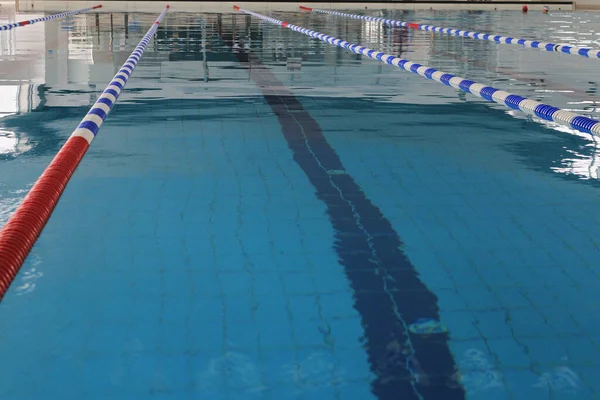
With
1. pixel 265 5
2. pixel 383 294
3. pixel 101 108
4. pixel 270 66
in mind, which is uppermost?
pixel 265 5

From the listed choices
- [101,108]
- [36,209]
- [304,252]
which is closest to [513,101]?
[101,108]

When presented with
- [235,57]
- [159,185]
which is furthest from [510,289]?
[235,57]

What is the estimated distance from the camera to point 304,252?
2924mm

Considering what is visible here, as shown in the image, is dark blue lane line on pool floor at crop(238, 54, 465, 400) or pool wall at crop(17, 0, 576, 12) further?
pool wall at crop(17, 0, 576, 12)

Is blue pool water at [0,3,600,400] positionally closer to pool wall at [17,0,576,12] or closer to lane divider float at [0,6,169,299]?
lane divider float at [0,6,169,299]

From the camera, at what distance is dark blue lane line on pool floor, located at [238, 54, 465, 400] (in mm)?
1990

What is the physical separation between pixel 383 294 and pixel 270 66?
6.21 meters

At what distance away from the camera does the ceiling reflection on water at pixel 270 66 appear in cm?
605

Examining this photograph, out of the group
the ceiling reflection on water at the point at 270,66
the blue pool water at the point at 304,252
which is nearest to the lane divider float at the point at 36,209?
the blue pool water at the point at 304,252

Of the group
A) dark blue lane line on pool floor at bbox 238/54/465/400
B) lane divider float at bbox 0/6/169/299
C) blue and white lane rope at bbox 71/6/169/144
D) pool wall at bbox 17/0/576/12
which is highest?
pool wall at bbox 17/0/576/12

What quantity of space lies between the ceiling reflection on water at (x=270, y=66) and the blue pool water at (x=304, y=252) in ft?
0.29

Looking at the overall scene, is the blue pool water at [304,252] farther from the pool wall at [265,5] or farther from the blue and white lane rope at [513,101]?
the pool wall at [265,5]

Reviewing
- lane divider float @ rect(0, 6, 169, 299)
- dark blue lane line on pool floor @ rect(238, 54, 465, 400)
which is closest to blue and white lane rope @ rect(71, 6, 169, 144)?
lane divider float @ rect(0, 6, 169, 299)

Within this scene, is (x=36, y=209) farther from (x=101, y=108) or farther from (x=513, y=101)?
(x=513, y=101)
